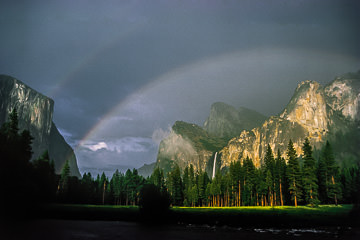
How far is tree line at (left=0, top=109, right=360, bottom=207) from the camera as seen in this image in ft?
200

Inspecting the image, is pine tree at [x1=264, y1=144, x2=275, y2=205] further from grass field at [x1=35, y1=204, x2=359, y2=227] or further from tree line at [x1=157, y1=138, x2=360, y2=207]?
grass field at [x1=35, y1=204, x2=359, y2=227]

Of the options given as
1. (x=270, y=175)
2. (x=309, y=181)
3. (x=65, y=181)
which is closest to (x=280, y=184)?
(x=270, y=175)

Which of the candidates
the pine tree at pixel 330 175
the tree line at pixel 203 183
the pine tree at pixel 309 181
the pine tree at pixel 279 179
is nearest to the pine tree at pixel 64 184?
the tree line at pixel 203 183

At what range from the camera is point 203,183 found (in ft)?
422

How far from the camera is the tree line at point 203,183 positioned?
2397 inches

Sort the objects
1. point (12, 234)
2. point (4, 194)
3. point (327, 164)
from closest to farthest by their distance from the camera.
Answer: point (12, 234)
point (4, 194)
point (327, 164)

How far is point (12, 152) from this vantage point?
193 ft

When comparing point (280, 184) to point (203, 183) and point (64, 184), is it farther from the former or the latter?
point (64, 184)

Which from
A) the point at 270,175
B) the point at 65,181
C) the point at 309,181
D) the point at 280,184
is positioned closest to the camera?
the point at 309,181

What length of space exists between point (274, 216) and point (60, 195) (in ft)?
262

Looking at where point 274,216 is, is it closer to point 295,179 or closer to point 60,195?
point 295,179

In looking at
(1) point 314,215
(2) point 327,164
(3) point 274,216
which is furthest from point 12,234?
(2) point 327,164

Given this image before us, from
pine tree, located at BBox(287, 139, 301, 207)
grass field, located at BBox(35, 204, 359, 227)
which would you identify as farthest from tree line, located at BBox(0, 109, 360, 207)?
grass field, located at BBox(35, 204, 359, 227)

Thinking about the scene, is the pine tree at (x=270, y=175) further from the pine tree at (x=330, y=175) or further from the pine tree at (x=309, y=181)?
the pine tree at (x=330, y=175)
